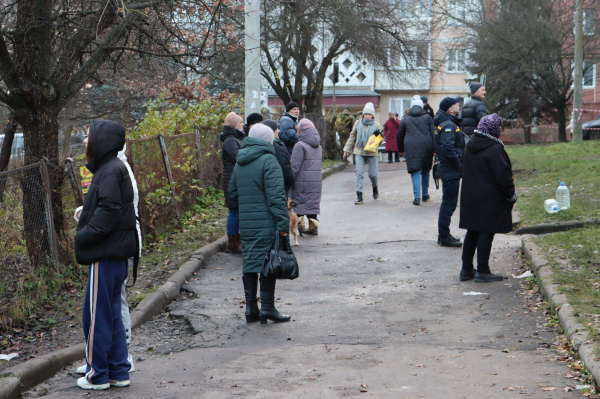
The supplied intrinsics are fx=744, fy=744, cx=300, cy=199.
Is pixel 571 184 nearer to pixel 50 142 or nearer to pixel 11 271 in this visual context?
pixel 50 142

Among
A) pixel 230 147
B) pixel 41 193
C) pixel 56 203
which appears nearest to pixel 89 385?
pixel 41 193

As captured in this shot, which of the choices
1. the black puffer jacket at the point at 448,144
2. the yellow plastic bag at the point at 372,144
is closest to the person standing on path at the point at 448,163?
the black puffer jacket at the point at 448,144

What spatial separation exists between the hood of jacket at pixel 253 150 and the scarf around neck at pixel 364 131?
7546mm

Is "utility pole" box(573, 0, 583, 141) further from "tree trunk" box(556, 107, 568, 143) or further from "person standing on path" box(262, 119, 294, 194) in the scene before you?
"person standing on path" box(262, 119, 294, 194)

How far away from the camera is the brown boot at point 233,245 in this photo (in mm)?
10312

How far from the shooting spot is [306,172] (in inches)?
439

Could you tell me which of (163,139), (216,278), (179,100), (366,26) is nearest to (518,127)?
(366,26)

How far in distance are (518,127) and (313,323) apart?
35.0 meters

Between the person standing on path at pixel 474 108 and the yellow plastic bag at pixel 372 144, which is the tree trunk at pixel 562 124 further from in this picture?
the person standing on path at pixel 474 108

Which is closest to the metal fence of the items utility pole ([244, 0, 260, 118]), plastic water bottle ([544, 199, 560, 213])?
utility pole ([244, 0, 260, 118])

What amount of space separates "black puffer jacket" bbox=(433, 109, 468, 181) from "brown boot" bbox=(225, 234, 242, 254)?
2971 mm

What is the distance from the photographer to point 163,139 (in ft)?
39.5

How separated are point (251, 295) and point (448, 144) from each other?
4.33m

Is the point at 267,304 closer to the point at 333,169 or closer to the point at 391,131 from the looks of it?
the point at 333,169
